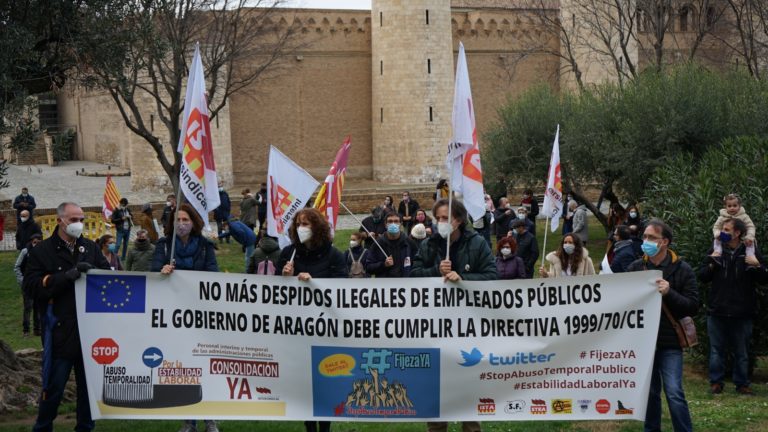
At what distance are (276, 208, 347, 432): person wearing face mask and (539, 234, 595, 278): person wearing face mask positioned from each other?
11.9 feet

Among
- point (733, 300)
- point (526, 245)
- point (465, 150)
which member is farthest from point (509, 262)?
point (465, 150)

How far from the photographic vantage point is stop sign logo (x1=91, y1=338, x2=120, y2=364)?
26.1 feet

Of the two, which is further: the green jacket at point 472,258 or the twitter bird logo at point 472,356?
the green jacket at point 472,258

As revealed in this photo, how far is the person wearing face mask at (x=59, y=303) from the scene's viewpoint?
26.1 ft

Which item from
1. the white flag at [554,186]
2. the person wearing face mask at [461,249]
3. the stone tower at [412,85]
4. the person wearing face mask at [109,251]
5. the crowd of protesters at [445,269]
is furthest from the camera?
the stone tower at [412,85]

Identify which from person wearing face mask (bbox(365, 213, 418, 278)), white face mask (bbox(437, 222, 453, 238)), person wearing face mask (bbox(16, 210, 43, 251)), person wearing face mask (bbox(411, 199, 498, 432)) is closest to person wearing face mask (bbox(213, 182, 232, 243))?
person wearing face mask (bbox(16, 210, 43, 251))

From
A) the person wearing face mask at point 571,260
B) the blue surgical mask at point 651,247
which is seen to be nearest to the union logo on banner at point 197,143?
the blue surgical mask at point 651,247

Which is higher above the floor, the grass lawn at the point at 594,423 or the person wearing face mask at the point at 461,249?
the person wearing face mask at the point at 461,249

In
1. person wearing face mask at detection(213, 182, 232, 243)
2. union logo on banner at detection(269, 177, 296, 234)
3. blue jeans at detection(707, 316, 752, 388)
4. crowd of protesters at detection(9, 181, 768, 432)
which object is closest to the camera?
crowd of protesters at detection(9, 181, 768, 432)

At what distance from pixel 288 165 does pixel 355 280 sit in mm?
4092

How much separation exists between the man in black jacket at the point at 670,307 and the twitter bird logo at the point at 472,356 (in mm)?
1251

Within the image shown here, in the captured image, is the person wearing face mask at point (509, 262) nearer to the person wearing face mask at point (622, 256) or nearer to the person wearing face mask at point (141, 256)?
the person wearing face mask at point (622, 256)

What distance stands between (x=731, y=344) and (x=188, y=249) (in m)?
5.47

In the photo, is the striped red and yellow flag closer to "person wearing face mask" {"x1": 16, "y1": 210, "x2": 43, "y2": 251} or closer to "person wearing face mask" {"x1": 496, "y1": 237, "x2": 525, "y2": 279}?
"person wearing face mask" {"x1": 16, "y1": 210, "x2": 43, "y2": 251}
